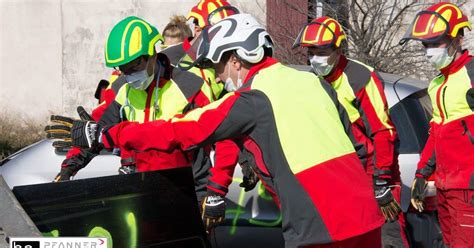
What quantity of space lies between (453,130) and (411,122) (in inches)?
25.2

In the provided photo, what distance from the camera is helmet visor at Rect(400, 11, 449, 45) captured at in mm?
5496

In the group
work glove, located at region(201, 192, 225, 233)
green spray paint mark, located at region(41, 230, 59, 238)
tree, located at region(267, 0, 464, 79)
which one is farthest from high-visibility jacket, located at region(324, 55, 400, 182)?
tree, located at region(267, 0, 464, 79)

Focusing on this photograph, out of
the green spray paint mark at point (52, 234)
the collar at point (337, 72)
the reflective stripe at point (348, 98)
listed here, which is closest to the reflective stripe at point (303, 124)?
the green spray paint mark at point (52, 234)

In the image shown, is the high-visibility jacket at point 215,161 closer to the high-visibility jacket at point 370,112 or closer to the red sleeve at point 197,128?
the high-visibility jacket at point 370,112

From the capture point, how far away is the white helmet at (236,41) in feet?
12.9

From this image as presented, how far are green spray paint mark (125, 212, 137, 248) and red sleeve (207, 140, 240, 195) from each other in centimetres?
129

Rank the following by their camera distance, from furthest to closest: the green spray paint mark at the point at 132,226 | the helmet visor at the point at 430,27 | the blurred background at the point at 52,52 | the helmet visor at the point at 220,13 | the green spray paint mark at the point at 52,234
→ 1. the blurred background at the point at 52,52
2. the helmet visor at the point at 220,13
3. the helmet visor at the point at 430,27
4. the green spray paint mark at the point at 132,226
5. the green spray paint mark at the point at 52,234

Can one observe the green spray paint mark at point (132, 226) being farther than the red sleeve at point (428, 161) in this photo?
No

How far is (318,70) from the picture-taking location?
19.3 feet

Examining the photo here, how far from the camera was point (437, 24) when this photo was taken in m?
5.52

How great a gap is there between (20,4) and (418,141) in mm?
11197

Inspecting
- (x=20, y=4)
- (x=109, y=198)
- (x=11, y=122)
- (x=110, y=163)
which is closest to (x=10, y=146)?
(x=11, y=122)

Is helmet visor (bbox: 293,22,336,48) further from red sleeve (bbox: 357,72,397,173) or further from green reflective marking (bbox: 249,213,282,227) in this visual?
green reflective marking (bbox: 249,213,282,227)

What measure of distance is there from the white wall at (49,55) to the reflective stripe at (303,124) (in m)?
12.1
